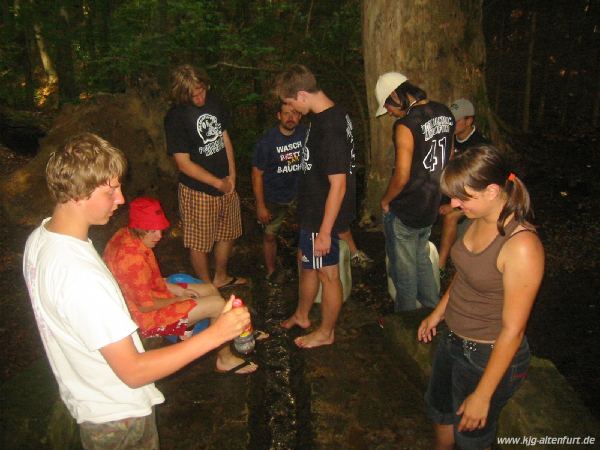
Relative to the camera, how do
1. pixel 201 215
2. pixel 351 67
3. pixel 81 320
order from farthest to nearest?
pixel 351 67 < pixel 201 215 < pixel 81 320

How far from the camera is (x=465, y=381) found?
7.47 feet

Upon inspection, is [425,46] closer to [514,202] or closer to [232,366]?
[514,202]

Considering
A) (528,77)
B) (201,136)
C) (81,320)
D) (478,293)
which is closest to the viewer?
(81,320)

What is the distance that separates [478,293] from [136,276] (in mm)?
2085

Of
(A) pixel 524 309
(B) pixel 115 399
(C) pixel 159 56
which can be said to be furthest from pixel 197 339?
(C) pixel 159 56

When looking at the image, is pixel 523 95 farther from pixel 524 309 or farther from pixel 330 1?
pixel 524 309

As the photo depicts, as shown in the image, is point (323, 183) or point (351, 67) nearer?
point (323, 183)

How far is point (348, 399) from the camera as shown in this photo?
3.45m

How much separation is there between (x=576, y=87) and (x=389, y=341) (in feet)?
30.1

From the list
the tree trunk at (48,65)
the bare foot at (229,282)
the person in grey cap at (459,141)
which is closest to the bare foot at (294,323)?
the bare foot at (229,282)

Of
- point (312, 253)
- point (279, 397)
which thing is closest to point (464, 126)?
point (312, 253)

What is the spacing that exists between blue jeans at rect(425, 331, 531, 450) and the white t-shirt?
1.48m

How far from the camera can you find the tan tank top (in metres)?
2.04

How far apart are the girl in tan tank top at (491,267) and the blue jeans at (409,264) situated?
142cm
